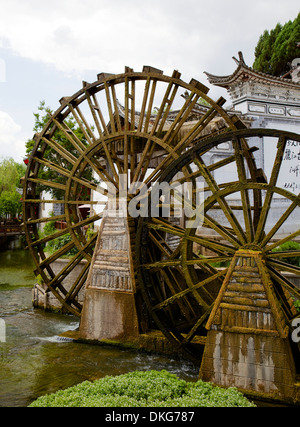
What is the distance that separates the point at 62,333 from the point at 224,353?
3.95 metres

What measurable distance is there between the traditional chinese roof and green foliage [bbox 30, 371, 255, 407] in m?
11.3

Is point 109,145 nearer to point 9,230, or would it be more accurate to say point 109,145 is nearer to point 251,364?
point 251,364

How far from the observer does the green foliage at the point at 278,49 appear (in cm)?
2257

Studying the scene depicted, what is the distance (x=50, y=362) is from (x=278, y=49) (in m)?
22.3

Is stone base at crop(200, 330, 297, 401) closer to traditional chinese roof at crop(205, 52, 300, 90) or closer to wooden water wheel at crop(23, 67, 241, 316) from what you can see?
wooden water wheel at crop(23, 67, 241, 316)

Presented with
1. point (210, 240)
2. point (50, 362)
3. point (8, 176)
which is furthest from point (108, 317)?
point (8, 176)

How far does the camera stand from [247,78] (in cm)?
1390

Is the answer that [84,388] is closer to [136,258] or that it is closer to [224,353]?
[224,353]

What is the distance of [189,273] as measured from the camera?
6.35 meters

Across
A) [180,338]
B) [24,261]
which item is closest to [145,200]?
[180,338]

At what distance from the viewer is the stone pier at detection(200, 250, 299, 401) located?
16.5 ft

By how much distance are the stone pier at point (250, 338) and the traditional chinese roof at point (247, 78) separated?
9881 mm

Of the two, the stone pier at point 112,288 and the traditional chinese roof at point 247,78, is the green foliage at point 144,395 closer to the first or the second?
the stone pier at point 112,288

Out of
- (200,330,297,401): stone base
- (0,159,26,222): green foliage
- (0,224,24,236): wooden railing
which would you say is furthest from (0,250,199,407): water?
(0,159,26,222): green foliage
